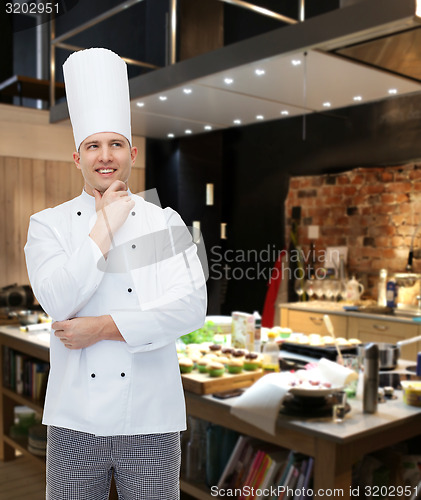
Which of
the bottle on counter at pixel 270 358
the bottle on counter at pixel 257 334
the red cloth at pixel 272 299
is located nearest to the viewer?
the bottle on counter at pixel 270 358

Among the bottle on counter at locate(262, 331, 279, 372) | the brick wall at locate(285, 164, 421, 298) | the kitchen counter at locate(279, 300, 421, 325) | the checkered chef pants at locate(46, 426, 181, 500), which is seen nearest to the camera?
the checkered chef pants at locate(46, 426, 181, 500)

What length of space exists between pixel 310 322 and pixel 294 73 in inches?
77.9

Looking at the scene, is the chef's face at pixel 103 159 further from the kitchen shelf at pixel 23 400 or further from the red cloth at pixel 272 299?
the red cloth at pixel 272 299

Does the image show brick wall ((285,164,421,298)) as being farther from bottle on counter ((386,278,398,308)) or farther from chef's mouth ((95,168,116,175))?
chef's mouth ((95,168,116,175))

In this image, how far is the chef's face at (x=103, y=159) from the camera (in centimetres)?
102

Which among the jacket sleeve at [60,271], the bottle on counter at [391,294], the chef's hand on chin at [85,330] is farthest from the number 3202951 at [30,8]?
the bottle on counter at [391,294]

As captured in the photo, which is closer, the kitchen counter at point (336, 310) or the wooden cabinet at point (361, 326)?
the wooden cabinet at point (361, 326)

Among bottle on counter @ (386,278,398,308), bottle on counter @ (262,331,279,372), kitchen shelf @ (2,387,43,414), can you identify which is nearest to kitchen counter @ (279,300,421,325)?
bottle on counter @ (386,278,398,308)

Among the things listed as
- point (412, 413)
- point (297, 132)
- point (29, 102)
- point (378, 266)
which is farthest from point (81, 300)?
point (29, 102)

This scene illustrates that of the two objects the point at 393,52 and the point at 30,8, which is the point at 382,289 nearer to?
the point at 393,52

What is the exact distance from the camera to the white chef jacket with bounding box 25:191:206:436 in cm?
104

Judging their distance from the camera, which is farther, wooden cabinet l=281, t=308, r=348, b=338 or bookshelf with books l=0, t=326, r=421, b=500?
wooden cabinet l=281, t=308, r=348, b=338

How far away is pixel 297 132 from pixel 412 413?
10.9ft

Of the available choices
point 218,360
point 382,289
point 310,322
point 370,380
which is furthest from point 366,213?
point 370,380
